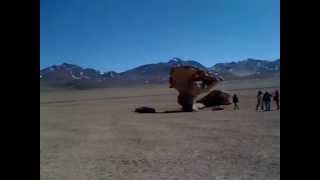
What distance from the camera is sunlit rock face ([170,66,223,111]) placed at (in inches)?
1167

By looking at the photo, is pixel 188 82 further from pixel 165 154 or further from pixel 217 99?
pixel 165 154

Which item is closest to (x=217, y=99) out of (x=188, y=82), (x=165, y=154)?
(x=188, y=82)

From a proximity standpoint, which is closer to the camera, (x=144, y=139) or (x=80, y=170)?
(x=80, y=170)

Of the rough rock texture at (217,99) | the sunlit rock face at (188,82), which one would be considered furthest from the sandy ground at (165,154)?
the rough rock texture at (217,99)

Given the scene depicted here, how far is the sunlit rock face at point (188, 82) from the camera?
29.6m

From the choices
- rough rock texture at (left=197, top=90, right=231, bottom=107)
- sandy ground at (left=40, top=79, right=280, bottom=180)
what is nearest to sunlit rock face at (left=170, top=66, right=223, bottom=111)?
rough rock texture at (left=197, top=90, right=231, bottom=107)

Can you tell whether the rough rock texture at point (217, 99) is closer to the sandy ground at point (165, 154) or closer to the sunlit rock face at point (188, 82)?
the sunlit rock face at point (188, 82)
